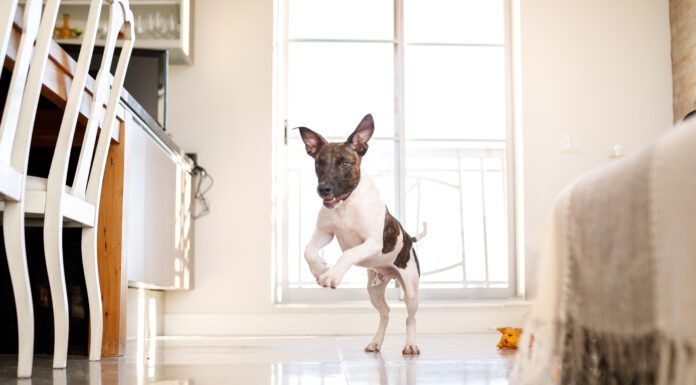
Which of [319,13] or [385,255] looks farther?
[319,13]

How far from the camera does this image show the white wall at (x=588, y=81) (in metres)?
4.80

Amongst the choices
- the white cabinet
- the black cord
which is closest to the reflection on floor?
the black cord

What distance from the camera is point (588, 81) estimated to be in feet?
16.0

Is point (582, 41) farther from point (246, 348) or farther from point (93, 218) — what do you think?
point (93, 218)

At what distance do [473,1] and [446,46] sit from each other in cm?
32

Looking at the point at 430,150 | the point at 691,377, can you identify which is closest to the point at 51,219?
the point at 691,377

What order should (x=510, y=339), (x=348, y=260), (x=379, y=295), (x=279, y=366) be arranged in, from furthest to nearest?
(x=510, y=339)
(x=379, y=295)
(x=348, y=260)
(x=279, y=366)

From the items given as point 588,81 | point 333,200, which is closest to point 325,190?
point 333,200

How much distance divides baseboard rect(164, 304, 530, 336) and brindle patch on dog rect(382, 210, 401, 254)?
178 cm

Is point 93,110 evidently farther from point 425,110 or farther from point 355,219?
point 425,110

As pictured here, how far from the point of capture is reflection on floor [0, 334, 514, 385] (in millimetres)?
1931

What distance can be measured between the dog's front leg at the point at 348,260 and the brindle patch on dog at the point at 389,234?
0.19 feet

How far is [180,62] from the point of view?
4.63 m

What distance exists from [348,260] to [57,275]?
0.86 m
